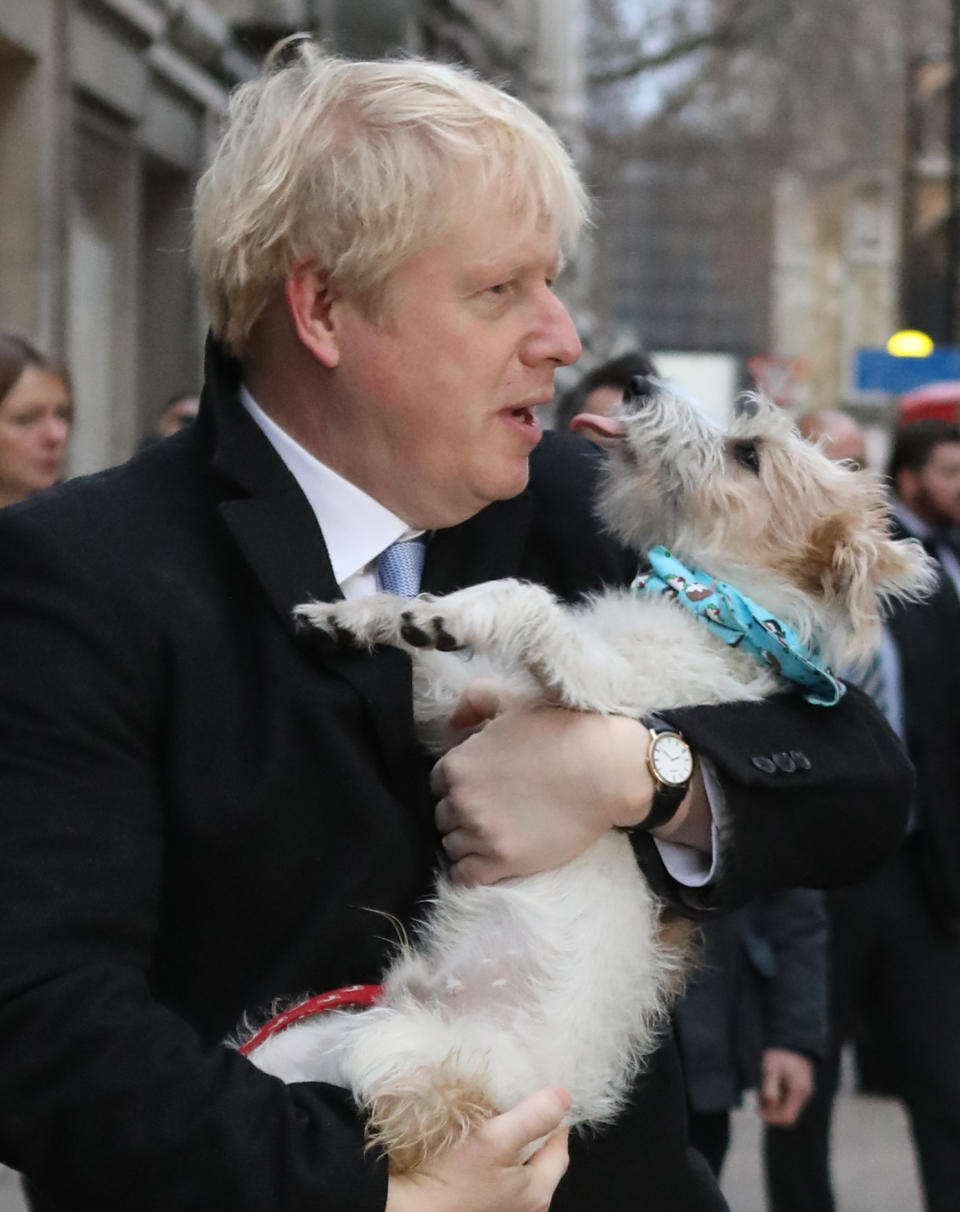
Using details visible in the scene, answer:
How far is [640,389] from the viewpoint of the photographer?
3510 millimetres

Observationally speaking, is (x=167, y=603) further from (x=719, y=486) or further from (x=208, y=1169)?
(x=719, y=486)

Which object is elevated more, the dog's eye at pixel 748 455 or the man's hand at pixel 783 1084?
the dog's eye at pixel 748 455

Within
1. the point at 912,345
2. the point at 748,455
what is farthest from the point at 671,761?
the point at 912,345

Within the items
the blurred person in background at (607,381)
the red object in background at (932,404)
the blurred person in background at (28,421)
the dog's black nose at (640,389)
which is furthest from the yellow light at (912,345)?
the dog's black nose at (640,389)

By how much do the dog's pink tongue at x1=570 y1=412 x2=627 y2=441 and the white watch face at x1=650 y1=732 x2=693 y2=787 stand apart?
0.92m

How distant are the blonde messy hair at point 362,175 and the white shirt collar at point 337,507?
152mm

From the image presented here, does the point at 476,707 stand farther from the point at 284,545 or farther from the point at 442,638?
the point at 284,545

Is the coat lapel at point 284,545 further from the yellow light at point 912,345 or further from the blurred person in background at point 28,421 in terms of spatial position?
the yellow light at point 912,345

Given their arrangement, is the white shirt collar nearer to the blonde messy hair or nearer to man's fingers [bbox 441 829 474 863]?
the blonde messy hair

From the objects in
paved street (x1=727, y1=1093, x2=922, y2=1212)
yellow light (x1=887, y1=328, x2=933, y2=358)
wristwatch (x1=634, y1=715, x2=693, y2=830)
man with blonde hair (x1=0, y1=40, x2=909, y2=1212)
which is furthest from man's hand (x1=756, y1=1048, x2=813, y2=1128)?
yellow light (x1=887, y1=328, x2=933, y2=358)

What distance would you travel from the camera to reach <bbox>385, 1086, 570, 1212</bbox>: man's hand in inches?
87.3

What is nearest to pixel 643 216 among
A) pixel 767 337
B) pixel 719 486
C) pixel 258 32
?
pixel 767 337

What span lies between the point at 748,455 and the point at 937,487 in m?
4.54

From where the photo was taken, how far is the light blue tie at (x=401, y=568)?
105 inches
